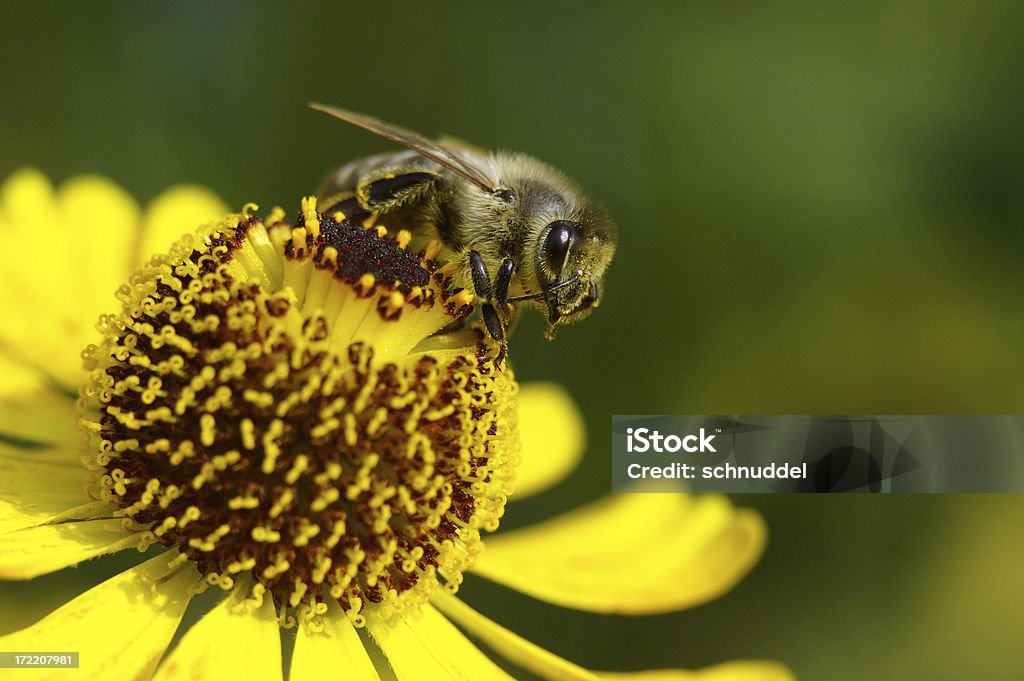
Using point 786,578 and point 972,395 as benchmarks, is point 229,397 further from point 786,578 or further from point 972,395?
point 972,395

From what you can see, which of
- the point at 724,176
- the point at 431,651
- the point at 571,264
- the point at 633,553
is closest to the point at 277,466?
the point at 431,651

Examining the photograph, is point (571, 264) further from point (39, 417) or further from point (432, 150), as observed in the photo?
point (39, 417)

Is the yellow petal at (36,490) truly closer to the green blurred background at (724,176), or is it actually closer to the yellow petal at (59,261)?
the yellow petal at (59,261)

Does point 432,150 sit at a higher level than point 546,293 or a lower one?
higher

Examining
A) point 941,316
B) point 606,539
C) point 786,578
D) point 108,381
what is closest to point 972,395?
point 941,316

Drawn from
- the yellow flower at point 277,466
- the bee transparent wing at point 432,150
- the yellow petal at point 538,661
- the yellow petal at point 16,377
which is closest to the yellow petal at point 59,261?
the yellow petal at point 16,377

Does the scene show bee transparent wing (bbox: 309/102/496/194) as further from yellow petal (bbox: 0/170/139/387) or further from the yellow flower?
yellow petal (bbox: 0/170/139/387)
